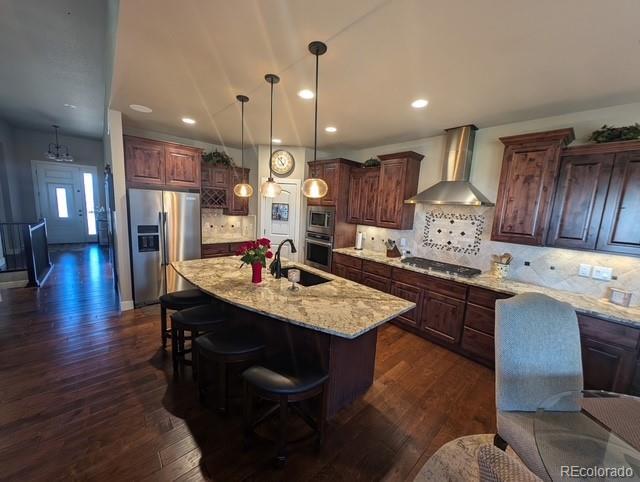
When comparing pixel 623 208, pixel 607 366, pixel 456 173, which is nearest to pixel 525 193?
pixel 623 208

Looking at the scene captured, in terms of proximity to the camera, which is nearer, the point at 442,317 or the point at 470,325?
the point at 470,325

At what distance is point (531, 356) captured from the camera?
1.47 meters

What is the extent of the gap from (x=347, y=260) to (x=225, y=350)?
2659 mm

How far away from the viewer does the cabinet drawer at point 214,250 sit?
4.36 m

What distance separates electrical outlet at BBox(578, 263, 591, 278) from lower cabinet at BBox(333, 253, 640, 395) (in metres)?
0.59

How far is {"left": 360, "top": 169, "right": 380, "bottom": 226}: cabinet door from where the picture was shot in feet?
13.1

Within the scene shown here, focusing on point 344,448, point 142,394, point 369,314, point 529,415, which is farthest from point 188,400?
point 529,415

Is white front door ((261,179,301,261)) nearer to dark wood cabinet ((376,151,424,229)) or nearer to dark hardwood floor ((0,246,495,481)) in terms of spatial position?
dark wood cabinet ((376,151,424,229))

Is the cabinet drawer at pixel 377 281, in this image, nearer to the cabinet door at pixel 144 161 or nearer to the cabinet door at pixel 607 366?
the cabinet door at pixel 607 366

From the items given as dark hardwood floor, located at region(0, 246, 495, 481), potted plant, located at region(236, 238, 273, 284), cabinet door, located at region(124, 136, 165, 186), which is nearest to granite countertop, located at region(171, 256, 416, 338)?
potted plant, located at region(236, 238, 273, 284)

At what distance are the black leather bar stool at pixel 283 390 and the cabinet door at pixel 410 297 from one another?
1.99 m

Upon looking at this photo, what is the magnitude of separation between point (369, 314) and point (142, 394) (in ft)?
6.45

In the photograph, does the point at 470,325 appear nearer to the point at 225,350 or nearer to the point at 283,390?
the point at 283,390

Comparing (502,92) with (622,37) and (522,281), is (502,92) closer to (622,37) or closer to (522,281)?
(622,37)
